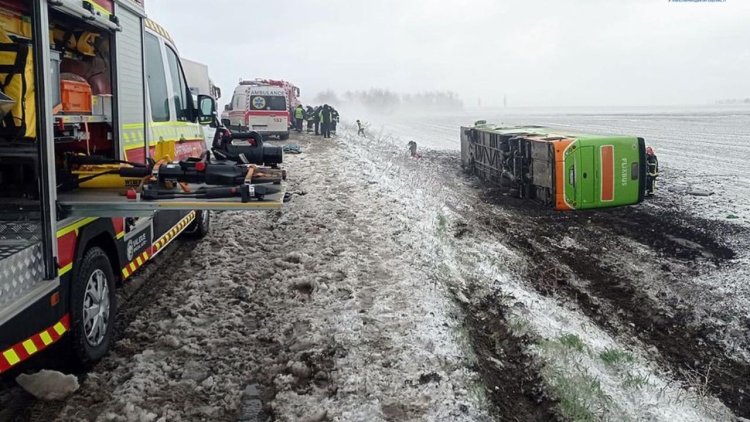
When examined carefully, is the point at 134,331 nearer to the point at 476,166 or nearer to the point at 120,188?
the point at 120,188

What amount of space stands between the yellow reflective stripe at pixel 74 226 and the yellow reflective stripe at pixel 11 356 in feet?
2.66

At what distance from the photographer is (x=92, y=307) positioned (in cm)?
454

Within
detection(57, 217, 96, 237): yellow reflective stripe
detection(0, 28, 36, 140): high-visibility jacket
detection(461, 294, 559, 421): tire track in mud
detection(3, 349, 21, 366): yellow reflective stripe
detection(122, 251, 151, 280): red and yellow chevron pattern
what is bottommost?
detection(461, 294, 559, 421): tire track in mud

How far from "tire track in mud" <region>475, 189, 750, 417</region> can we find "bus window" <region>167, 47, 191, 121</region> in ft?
15.8

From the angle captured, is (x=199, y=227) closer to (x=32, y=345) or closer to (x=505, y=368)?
(x=32, y=345)

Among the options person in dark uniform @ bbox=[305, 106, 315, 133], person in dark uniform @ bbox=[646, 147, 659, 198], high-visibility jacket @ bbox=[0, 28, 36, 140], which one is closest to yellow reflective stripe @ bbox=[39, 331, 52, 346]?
high-visibility jacket @ bbox=[0, 28, 36, 140]

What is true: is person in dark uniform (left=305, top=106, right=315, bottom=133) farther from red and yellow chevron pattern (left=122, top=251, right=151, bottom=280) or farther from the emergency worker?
red and yellow chevron pattern (left=122, top=251, right=151, bottom=280)

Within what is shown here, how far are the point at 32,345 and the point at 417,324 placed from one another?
2.92 m

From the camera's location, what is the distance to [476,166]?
18.0 metres

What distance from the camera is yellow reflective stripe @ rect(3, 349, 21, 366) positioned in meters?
3.46

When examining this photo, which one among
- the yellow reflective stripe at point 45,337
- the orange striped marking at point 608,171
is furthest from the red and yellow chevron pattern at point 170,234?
the orange striped marking at point 608,171

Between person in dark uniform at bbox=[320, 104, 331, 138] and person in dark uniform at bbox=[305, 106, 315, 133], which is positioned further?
person in dark uniform at bbox=[305, 106, 315, 133]

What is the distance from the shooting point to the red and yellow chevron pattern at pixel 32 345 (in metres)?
3.47

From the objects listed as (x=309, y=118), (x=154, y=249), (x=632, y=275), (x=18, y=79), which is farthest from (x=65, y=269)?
(x=309, y=118)
